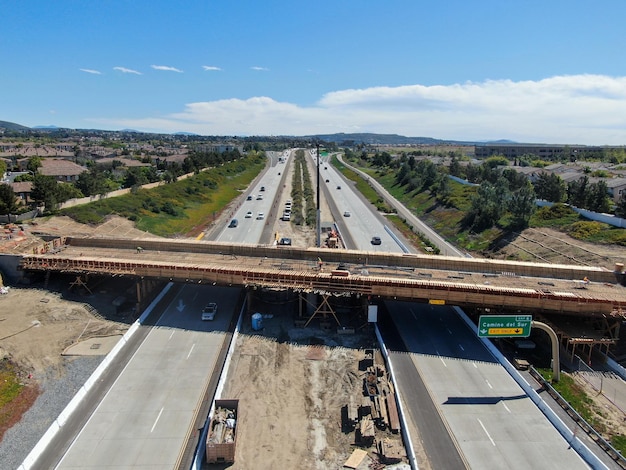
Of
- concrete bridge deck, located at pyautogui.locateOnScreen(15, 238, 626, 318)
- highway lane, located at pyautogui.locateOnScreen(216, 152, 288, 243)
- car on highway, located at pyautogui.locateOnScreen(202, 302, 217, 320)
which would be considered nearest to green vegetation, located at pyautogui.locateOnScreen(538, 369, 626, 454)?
concrete bridge deck, located at pyautogui.locateOnScreen(15, 238, 626, 318)

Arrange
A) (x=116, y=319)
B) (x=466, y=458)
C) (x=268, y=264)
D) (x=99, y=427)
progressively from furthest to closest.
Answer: (x=268, y=264), (x=116, y=319), (x=99, y=427), (x=466, y=458)

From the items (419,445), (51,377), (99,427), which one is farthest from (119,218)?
(419,445)

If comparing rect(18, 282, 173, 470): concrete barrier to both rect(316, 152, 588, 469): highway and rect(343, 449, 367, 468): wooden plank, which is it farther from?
rect(316, 152, 588, 469): highway

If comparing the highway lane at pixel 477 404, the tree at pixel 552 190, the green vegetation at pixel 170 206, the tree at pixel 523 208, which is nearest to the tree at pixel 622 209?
the tree at pixel 523 208

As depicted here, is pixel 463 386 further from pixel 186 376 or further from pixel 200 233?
pixel 200 233

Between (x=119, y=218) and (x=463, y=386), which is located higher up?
(x=119, y=218)

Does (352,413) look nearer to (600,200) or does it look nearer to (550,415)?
(550,415)
